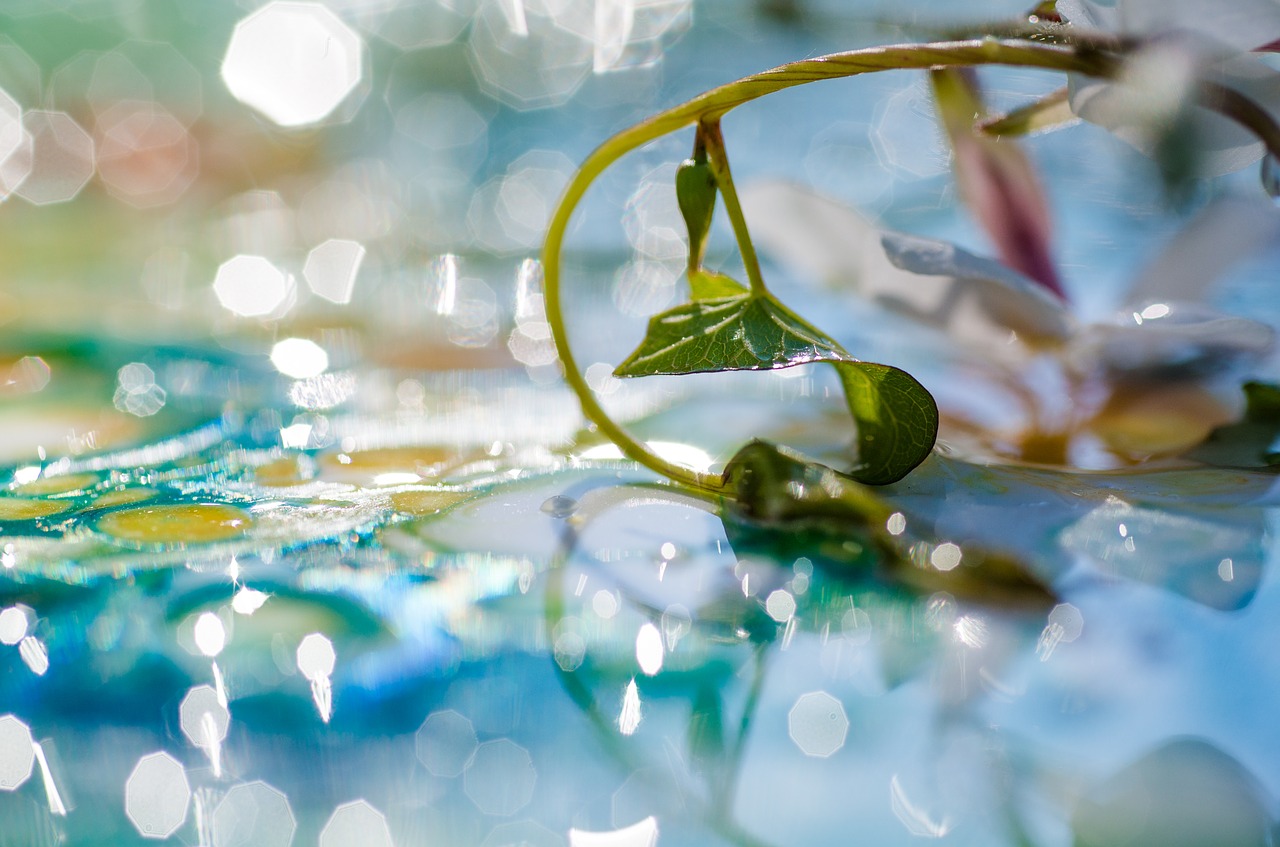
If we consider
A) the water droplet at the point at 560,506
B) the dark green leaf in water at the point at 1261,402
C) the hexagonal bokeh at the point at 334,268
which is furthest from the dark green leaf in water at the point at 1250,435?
the hexagonal bokeh at the point at 334,268

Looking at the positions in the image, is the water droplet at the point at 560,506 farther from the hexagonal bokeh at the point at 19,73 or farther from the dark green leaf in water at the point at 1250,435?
the hexagonal bokeh at the point at 19,73

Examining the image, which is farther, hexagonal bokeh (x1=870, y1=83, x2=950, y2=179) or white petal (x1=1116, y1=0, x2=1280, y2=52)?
hexagonal bokeh (x1=870, y1=83, x2=950, y2=179)

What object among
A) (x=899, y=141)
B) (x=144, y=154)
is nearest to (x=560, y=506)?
(x=899, y=141)

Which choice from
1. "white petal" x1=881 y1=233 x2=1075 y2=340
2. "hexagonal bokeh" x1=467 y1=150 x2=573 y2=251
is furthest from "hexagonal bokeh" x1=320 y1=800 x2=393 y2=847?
"hexagonal bokeh" x1=467 y1=150 x2=573 y2=251

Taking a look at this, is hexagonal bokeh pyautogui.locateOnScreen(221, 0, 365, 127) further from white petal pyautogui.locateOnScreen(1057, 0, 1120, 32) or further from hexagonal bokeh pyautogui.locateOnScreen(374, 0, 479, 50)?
white petal pyautogui.locateOnScreen(1057, 0, 1120, 32)

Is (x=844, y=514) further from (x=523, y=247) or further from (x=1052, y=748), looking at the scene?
(x=523, y=247)

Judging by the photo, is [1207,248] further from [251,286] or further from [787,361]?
[251,286]
